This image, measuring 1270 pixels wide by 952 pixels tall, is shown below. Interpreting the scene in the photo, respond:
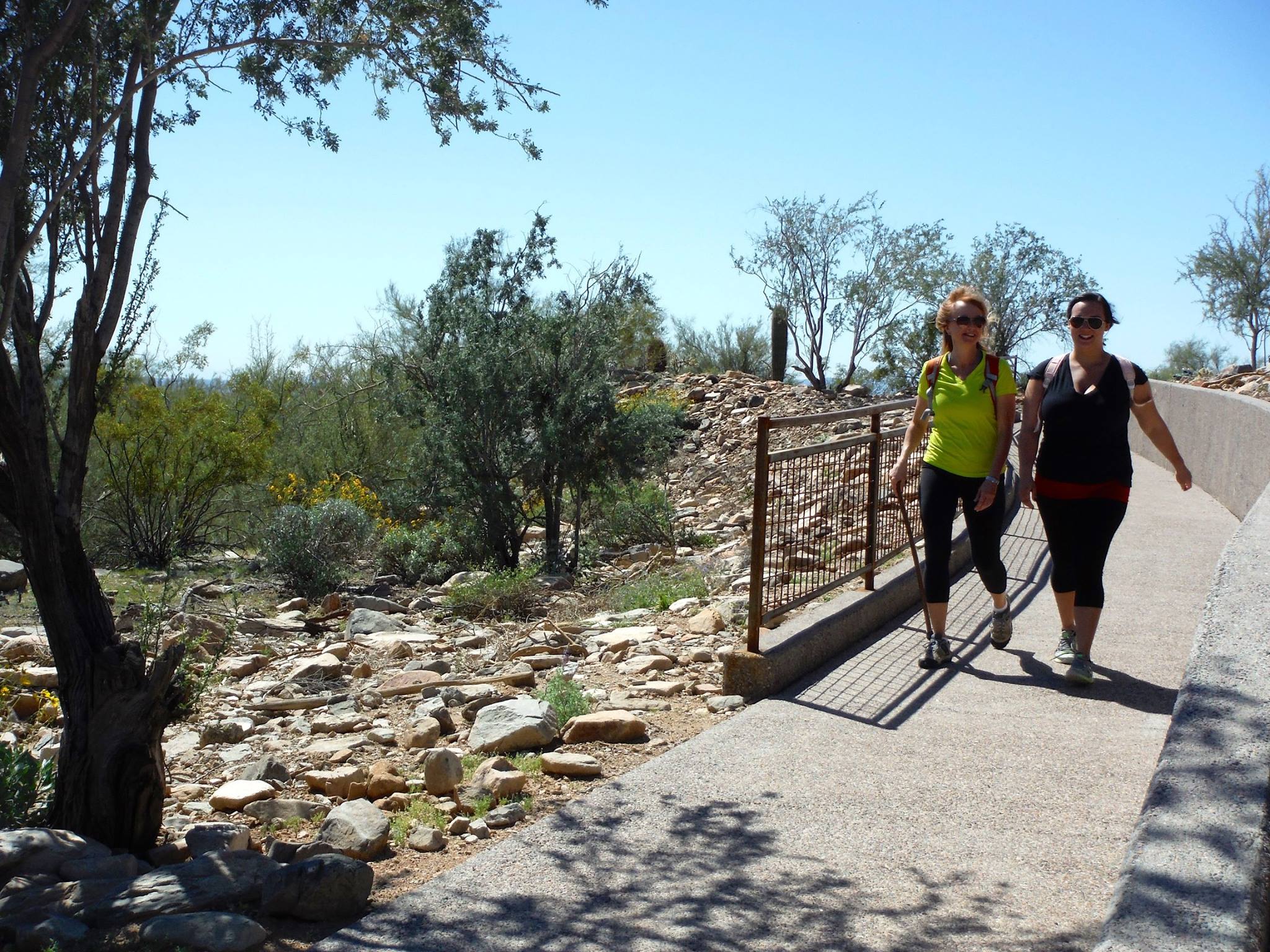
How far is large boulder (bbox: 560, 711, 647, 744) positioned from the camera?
214 inches

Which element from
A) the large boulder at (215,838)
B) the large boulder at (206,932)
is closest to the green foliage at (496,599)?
the large boulder at (215,838)

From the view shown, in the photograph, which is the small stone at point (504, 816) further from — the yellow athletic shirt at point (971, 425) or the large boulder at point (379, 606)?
the large boulder at point (379, 606)

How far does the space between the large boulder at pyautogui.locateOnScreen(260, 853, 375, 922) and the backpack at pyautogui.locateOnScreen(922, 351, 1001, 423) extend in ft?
12.4

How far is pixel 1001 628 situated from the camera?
648cm

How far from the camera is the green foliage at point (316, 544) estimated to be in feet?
43.1

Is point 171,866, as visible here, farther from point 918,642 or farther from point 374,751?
point 918,642

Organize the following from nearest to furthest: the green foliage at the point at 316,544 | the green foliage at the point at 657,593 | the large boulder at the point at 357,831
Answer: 1. the large boulder at the point at 357,831
2. the green foliage at the point at 657,593
3. the green foliage at the point at 316,544

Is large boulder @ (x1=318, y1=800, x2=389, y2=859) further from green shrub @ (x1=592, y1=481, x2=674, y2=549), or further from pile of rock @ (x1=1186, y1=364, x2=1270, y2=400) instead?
pile of rock @ (x1=1186, y1=364, x2=1270, y2=400)

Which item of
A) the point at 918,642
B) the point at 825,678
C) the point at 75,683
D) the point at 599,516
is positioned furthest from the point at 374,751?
the point at 599,516

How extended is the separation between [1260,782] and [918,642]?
13.0 feet

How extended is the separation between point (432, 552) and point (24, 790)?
30.8 ft

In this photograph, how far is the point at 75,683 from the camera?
464 centimetres

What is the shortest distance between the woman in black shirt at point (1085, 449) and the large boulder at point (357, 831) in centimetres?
334

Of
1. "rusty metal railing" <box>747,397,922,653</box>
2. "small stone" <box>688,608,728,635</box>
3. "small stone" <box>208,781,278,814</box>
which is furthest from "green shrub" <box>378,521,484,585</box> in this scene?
"small stone" <box>208,781,278,814</box>
